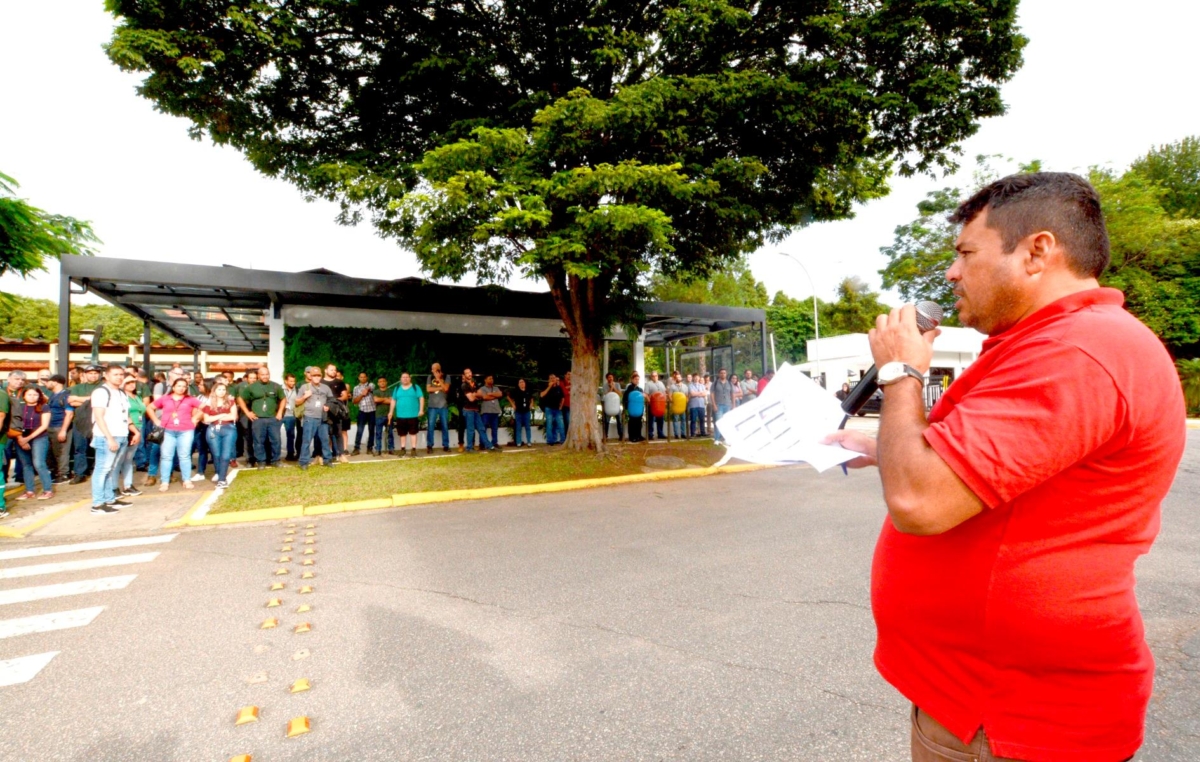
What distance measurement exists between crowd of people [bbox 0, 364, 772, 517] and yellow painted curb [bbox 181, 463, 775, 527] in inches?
75.6

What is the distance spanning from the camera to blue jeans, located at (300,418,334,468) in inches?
434

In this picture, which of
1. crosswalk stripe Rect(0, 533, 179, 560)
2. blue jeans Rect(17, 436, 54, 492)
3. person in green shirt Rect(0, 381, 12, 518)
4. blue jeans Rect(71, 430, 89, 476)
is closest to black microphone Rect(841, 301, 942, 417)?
crosswalk stripe Rect(0, 533, 179, 560)

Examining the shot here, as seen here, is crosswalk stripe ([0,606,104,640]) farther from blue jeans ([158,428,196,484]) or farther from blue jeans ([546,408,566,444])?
blue jeans ([546,408,566,444])

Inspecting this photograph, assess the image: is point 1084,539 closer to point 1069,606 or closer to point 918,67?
point 1069,606

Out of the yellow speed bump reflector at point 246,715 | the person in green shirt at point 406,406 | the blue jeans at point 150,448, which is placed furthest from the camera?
the person in green shirt at point 406,406

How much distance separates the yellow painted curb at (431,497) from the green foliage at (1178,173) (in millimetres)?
→ 44727

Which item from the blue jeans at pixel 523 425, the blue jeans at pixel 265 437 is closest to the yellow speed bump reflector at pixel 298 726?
the blue jeans at pixel 265 437

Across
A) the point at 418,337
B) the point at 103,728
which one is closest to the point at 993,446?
the point at 103,728

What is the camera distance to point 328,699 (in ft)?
10.0

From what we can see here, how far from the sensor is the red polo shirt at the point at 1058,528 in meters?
1.07

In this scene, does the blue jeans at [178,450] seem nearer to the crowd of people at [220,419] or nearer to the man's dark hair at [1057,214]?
the crowd of people at [220,419]

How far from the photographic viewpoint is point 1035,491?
3.82 feet

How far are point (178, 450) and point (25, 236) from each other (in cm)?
456

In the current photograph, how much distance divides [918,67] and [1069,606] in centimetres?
1105
